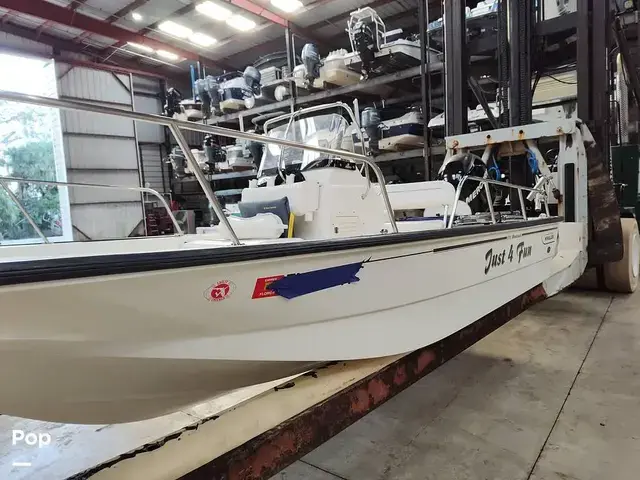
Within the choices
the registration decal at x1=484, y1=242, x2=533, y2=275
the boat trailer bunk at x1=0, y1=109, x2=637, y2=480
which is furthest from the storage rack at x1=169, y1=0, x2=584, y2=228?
the boat trailer bunk at x1=0, y1=109, x2=637, y2=480

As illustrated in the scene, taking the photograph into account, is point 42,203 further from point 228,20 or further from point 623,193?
point 623,193

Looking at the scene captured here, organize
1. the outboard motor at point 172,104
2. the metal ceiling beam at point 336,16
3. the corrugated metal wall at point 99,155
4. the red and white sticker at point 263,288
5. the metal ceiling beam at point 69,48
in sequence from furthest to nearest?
the outboard motor at point 172,104 < the corrugated metal wall at point 99,155 < the metal ceiling beam at point 69,48 < the metal ceiling beam at point 336,16 < the red and white sticker at point 263,288

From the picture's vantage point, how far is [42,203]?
10.5m

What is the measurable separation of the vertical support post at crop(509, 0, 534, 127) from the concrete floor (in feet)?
6.99

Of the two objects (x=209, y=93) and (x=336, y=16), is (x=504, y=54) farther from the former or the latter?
(x=209, y=93)

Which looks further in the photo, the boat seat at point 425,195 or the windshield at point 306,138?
the windshield at point 306,138

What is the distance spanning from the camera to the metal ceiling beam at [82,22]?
28.0ft

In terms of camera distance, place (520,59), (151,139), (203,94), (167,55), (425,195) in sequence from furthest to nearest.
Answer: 1. (151,139)
2. (167,55)
3. (203,94)
4. (520,59)
5. (425,195)

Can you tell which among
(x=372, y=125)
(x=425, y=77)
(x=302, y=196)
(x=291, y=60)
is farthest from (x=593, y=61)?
(x=291, y=60)

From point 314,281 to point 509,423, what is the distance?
1.32 metres

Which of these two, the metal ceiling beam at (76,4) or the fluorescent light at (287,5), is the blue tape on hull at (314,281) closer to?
the fluorescent light at (287,5)

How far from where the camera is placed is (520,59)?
402cm

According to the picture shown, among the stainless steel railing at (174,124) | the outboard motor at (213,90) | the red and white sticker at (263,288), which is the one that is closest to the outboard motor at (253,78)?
the outboard motor at (213,90)

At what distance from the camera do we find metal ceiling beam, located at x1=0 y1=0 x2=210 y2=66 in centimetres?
853
